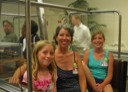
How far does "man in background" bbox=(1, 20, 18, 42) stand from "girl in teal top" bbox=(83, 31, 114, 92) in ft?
3.36

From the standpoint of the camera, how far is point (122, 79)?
7.98ft

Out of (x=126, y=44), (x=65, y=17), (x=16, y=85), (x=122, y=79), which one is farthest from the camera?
(x=126, y=44)

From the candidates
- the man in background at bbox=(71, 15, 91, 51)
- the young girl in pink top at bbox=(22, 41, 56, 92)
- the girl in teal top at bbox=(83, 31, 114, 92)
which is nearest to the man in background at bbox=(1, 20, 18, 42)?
the young girl in pink top at bbox=(22, 41, 56, 92)

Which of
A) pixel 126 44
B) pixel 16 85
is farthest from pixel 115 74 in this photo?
pixel 126 44

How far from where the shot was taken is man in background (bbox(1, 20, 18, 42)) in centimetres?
163

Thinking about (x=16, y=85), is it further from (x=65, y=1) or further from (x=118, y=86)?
(x=65, y=1)

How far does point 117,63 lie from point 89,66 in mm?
335

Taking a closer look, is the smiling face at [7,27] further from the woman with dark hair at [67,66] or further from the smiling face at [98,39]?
the smiling face at [98,39]

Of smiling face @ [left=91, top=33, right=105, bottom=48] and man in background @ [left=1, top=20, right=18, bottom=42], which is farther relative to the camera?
smiling face @ [left=91, top=33, right=105, bottom=48]

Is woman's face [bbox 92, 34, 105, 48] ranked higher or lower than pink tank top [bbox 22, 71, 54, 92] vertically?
higher

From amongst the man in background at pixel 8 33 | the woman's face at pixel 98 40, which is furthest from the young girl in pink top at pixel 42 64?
the woman's face at pixel 98 40

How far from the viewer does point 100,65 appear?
2.46 meters

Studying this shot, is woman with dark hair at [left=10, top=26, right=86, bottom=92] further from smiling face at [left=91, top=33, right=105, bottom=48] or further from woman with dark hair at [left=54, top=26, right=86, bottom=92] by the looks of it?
smiling face at [left=91, top=33, right=105, bottom=48]

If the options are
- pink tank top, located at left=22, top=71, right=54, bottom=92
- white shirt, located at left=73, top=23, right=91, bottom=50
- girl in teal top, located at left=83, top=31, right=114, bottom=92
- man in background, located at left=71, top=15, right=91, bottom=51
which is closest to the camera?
pink tank top, located at left=22, top=71, right=54, bottom=92
